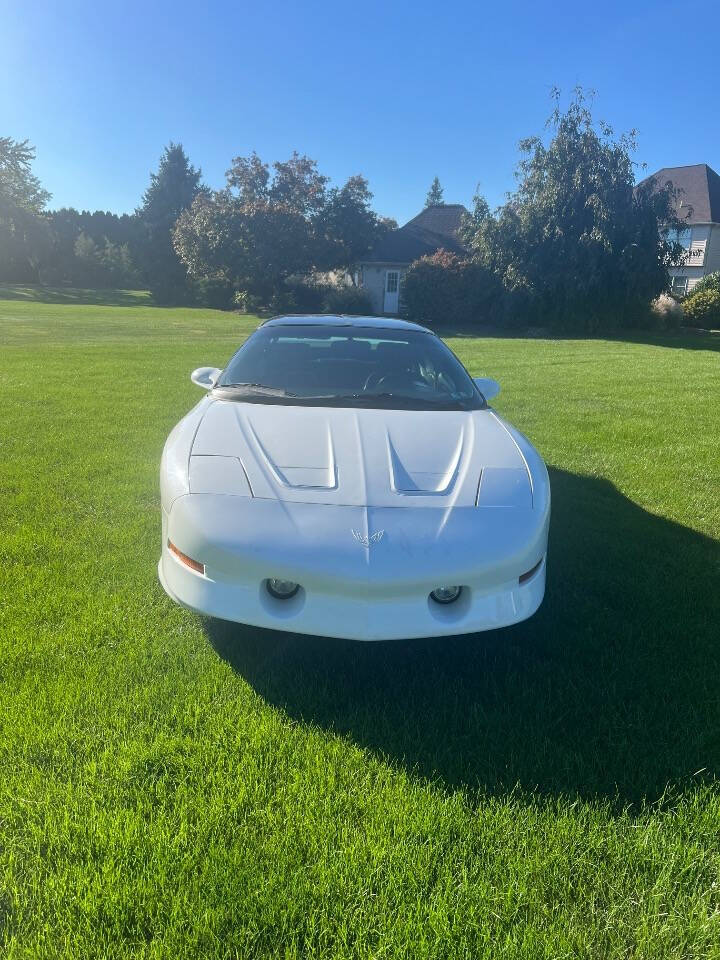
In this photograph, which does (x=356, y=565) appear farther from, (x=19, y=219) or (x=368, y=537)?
(x=19, y=219)

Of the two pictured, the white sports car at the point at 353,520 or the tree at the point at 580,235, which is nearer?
the white sports car at the point at 353,520

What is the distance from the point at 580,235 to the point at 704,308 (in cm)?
627

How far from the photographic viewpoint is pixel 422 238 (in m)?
33.9

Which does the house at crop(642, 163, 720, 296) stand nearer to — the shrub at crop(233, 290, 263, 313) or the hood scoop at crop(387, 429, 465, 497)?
the shrub at crop(233, 290, 263, 313)

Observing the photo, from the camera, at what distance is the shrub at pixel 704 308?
24.8 m

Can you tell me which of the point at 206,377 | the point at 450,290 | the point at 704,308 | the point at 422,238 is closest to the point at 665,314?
the point at 704,308

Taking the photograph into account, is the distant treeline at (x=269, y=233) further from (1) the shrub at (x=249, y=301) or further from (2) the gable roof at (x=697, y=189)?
(2) the gable roof at (x=697, y=189)

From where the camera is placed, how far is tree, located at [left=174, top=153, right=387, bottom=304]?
98.7ft

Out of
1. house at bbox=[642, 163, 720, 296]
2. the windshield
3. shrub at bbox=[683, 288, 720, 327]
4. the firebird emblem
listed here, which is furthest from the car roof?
house at bbox=[642, 163, 720, 296]

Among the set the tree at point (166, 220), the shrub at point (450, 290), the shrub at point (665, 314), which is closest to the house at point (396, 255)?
the shrub at point (450, 290)

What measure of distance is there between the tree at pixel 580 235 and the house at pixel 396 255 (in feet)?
22.4

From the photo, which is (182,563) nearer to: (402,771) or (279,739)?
(279,739)

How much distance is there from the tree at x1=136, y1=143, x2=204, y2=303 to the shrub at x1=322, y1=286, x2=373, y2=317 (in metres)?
18.2

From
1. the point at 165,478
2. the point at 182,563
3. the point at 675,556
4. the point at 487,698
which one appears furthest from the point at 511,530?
the point at 675,556
